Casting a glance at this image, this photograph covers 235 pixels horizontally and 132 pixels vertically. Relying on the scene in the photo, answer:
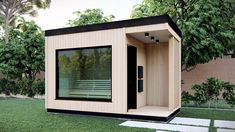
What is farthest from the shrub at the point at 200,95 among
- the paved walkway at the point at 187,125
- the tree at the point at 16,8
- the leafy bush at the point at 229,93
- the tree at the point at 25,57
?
the tree at the point at 16,8

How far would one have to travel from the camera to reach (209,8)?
11.4 m

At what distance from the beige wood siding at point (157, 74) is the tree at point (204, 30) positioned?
7.26 ft

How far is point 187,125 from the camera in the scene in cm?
670

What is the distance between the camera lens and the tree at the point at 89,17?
17.4 meters

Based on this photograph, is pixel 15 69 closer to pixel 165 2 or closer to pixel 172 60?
pixel 165 2

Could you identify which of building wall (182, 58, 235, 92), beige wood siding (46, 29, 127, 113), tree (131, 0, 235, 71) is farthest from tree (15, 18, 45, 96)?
building wall (182, 58, 235, 92)

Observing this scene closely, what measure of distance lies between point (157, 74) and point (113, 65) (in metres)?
2.53

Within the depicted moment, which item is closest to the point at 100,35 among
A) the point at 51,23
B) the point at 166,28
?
the point at 166,28

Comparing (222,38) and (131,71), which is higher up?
(222,38)

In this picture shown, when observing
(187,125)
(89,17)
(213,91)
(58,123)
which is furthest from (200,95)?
(89,17)

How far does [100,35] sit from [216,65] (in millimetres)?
7993

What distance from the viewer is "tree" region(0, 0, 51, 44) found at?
71.9 feet

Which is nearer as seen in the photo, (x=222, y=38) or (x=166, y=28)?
(x=166, y=28)

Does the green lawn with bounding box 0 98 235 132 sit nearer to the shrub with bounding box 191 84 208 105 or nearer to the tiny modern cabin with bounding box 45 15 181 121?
the tiny modern cabin with bounding box 45 15 181 121
